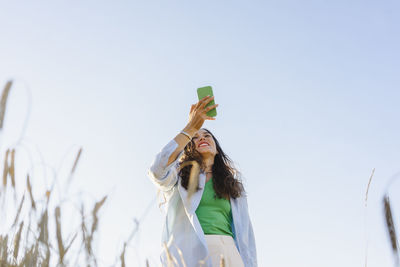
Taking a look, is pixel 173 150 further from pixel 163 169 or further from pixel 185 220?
pixel 185 220

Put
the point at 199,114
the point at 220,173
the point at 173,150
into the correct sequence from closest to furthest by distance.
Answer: the point at 173,150 → the point at 199,114 → the point at 220,173

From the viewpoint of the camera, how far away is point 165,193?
3.71 metres

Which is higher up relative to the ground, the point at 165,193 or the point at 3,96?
the point at 3,96

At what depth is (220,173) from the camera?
398 cm

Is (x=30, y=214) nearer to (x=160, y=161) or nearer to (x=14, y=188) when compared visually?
(x=14, y=188)

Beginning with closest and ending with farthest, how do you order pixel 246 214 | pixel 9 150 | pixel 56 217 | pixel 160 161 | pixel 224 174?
1. pixel 56 217
2. pixel 9 150
3. pixel 160 161
4. pixel 246 214
5. pixel 224 174

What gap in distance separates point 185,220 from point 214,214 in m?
0.20

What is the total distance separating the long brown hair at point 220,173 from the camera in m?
3.72

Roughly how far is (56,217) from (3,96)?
330mm

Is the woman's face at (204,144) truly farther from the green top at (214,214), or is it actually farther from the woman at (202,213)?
the green top at (214,214)

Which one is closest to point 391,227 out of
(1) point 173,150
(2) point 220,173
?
(1) point 173,150

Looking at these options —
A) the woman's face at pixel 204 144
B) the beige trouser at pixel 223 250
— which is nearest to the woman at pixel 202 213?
the beige trouser at pixel 223 250

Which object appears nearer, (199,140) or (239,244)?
(239,244)

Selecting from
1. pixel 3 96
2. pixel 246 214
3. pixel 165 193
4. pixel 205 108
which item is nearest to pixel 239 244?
pixel 246 214
